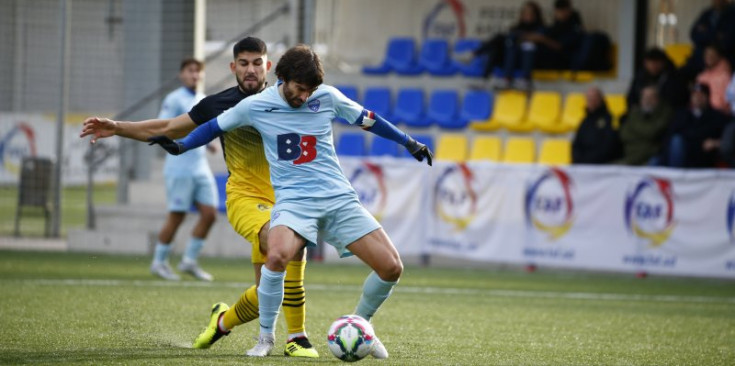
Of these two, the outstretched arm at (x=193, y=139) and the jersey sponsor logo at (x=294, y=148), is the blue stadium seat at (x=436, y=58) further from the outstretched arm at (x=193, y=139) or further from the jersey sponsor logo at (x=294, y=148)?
the outstretched arm at (x=193, y=139)

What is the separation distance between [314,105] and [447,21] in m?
14.1

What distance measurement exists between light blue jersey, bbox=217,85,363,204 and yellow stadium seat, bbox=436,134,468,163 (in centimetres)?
1068

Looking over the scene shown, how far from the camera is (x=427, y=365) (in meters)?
6.36

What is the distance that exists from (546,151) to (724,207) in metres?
4.03

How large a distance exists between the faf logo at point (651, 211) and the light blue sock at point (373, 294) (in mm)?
7451

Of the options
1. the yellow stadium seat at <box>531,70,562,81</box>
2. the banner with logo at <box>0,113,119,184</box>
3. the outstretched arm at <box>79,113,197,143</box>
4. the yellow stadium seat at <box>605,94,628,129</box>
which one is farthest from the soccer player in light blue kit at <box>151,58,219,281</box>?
the banner with logo at <box>0,113,119,184</box>

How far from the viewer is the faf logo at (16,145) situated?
Result: 2609 cm

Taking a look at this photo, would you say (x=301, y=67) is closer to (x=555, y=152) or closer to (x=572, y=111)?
(x=555, y=152)

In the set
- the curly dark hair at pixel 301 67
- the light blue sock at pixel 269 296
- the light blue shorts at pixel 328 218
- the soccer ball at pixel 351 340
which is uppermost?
the curly dark hair at pixel 301 67

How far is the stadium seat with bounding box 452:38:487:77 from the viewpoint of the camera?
18.6 m

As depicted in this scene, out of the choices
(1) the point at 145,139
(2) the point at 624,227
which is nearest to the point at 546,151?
(2) the point at 624,227

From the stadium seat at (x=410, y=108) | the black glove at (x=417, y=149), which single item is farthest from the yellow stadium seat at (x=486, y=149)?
the black glove at (x=417, y=149)

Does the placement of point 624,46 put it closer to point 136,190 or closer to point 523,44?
point 523,44

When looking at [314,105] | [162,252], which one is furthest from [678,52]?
[314,105]
